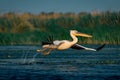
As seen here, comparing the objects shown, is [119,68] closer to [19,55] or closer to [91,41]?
[19,55]

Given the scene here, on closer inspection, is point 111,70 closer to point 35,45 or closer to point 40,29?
point 35,45

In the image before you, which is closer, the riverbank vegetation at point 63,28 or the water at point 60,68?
the water at point 60,68

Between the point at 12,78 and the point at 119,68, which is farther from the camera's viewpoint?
the point at 119,68

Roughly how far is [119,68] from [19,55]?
6675mm

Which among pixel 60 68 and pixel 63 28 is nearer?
pixel 60 68

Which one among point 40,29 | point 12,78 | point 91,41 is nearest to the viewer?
point 12,78

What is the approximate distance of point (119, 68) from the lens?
19.4 m

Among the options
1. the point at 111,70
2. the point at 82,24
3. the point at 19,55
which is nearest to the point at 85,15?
the point at 82,24

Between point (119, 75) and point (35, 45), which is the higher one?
point (119, 75)

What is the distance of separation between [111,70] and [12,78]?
3.59 meters

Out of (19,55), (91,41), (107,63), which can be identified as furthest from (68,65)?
(91,41)

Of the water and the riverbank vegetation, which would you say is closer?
the water

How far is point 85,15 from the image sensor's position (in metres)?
33.3

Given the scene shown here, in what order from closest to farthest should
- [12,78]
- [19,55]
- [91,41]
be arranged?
[12,78], [19,55], [91,41]
